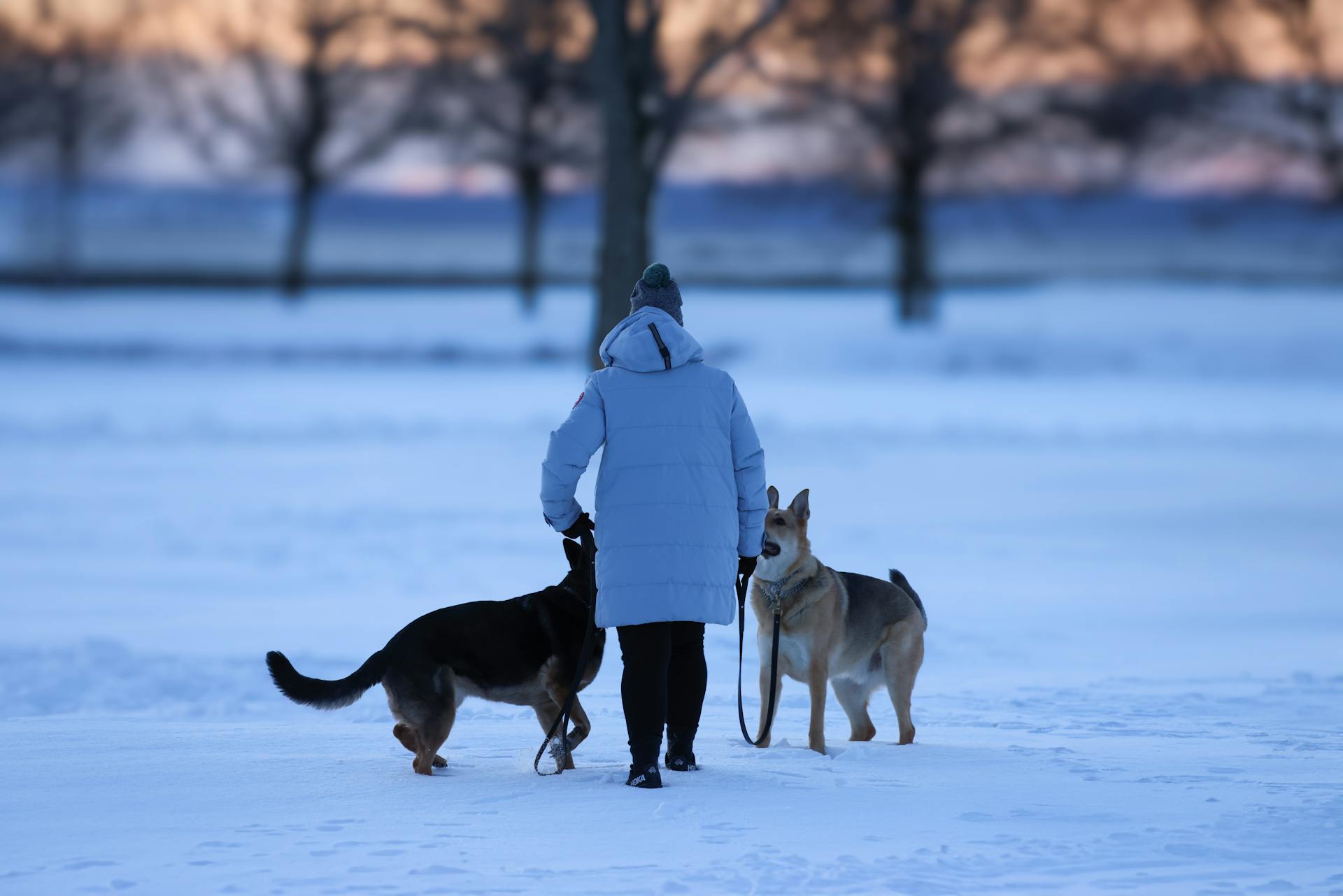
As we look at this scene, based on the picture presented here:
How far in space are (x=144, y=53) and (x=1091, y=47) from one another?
2624 centimetres

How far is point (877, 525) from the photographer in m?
13.7

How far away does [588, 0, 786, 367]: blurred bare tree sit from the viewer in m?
17.7

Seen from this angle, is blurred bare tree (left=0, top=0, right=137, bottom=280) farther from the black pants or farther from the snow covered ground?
the black pants

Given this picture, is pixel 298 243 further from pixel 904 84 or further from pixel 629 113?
pixel 629 113

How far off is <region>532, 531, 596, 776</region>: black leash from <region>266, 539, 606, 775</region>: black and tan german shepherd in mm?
27

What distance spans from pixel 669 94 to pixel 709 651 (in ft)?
34.9

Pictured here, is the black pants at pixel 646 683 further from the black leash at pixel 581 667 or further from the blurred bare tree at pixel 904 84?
the blurred bare tree at pixel 904 84

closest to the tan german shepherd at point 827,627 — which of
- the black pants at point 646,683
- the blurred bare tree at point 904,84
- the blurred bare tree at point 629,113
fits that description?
the black pants at point 646,683

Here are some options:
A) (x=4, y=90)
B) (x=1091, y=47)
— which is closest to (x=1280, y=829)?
(x=1091, y=47)

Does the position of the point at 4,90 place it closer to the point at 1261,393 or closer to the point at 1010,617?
the point at 1261,393

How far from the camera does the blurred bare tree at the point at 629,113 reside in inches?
697

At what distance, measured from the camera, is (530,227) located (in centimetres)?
4431

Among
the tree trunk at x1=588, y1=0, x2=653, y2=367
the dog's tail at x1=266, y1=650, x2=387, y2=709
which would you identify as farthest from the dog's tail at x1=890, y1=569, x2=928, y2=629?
the tree trunk at x1=588, y1=0, x2=653, y2=367

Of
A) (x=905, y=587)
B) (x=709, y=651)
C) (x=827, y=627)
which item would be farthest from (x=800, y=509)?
(x=709, y=651)
